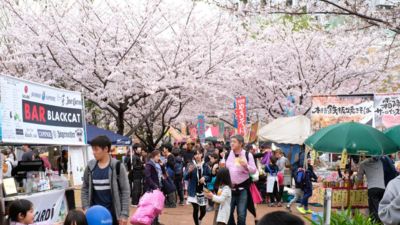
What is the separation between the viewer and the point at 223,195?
8703mm

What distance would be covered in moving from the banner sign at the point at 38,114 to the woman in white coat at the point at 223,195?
213cm

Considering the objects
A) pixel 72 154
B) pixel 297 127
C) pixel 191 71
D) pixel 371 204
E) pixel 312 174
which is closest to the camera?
pixel 72 154

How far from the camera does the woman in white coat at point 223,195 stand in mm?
8719

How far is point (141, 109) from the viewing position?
25.5 metres

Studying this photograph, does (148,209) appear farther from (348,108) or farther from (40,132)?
(348,108)

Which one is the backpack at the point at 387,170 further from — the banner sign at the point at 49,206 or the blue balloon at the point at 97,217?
the blue balloon at the point at 97,217

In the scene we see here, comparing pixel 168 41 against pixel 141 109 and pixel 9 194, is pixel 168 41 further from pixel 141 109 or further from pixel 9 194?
pixel 9 194

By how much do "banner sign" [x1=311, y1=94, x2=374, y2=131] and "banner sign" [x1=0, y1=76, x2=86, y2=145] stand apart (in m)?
5.74

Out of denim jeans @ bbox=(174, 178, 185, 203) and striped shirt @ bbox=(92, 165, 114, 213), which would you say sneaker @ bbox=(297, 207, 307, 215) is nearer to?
denim jeans @ bbox=(174, 178, 185, 203)

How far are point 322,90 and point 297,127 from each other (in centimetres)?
706

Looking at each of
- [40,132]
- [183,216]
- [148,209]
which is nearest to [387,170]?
[148,209]

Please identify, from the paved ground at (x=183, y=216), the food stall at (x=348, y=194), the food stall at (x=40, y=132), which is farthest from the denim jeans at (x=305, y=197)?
the food stall at (x=40, y=132)

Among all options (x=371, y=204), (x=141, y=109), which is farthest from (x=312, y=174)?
(x=141, y=109)

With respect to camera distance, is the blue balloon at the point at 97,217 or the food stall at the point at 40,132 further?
the food stall at the point at 40,132
